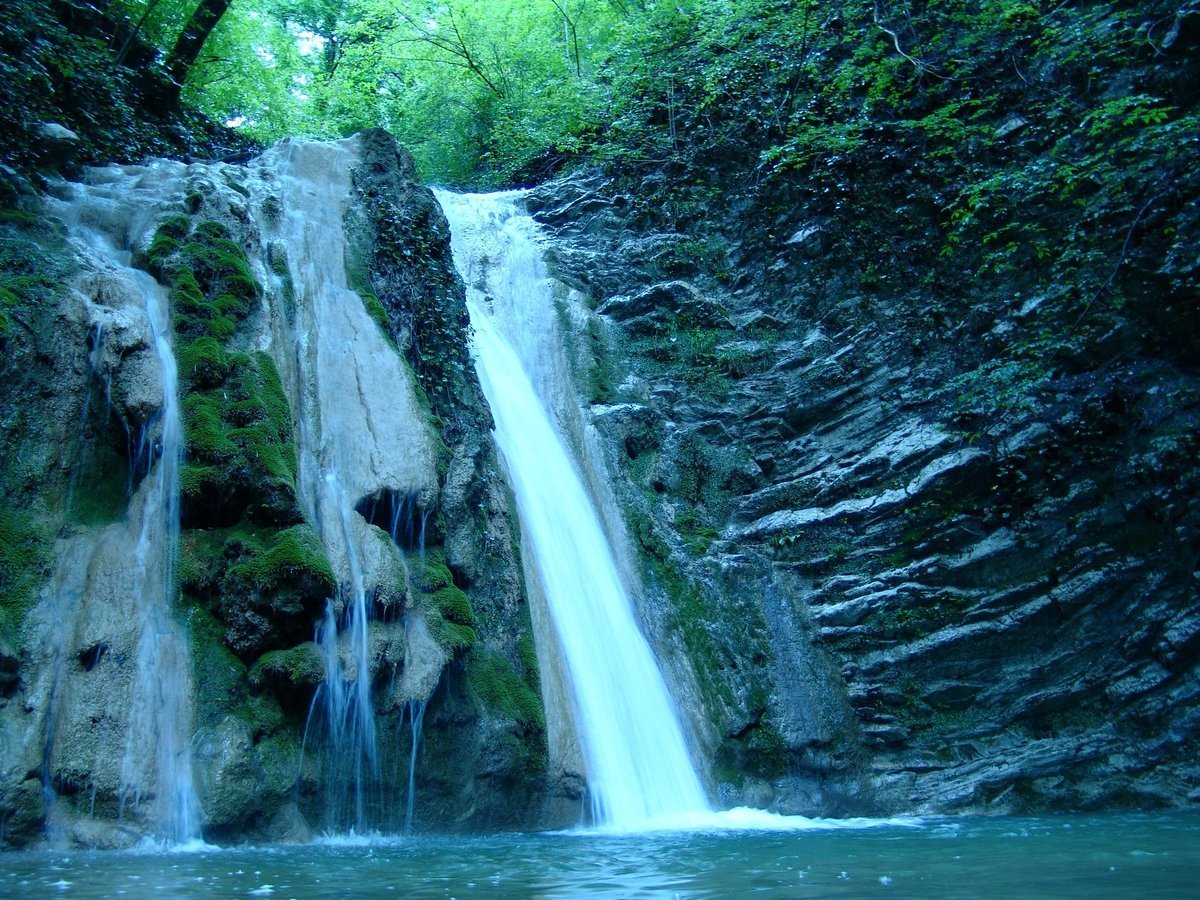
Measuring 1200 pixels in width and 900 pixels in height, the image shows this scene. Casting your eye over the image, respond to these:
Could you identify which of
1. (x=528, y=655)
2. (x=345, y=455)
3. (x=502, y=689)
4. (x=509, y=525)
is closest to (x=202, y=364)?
(x=345, y=455)

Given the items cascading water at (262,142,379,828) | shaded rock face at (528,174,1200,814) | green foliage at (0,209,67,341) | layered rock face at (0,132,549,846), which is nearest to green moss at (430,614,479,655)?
layered rock face at (0,132,549,846)

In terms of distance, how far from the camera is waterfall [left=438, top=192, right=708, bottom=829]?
862cm

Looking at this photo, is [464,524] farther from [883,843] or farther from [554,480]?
[883,843]

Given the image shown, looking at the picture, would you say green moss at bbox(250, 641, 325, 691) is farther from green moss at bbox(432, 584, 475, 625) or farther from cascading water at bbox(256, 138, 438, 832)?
green moss at bbox(432, 584, 475, 625)

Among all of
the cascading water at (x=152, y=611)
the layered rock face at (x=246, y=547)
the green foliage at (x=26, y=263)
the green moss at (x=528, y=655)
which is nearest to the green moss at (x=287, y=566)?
the layered rock face at (x=246, y=547)

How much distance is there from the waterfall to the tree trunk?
16.5ft

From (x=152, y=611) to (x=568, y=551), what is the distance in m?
5.08

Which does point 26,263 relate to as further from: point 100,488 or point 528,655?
point 528,655

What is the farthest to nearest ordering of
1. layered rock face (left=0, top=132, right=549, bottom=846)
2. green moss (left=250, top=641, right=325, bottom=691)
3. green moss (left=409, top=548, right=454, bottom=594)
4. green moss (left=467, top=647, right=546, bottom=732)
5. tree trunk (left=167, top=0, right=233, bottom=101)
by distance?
tree trunk (left=167, top=0, right=233, bottom=101) < green moss (left=409, top=548, right=454, bottom=594) < green moss (left=467, top=647, right=546, bottom=732) < green moss (left=250, top=641, right=325, bottom=691) < layered rock face (left=0, top=132, right=549, bottom=846)

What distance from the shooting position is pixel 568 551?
10.4m

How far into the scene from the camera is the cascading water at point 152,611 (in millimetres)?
5691

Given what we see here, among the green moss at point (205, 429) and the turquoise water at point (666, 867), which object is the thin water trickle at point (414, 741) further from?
the green moss at point (205, 429)

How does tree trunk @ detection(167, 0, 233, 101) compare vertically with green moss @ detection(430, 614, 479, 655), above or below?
above

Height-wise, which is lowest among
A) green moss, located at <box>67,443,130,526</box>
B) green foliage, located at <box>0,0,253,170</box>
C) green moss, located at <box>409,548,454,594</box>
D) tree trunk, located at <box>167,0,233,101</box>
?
green moss, located at <box>409,548,454,594</box>
